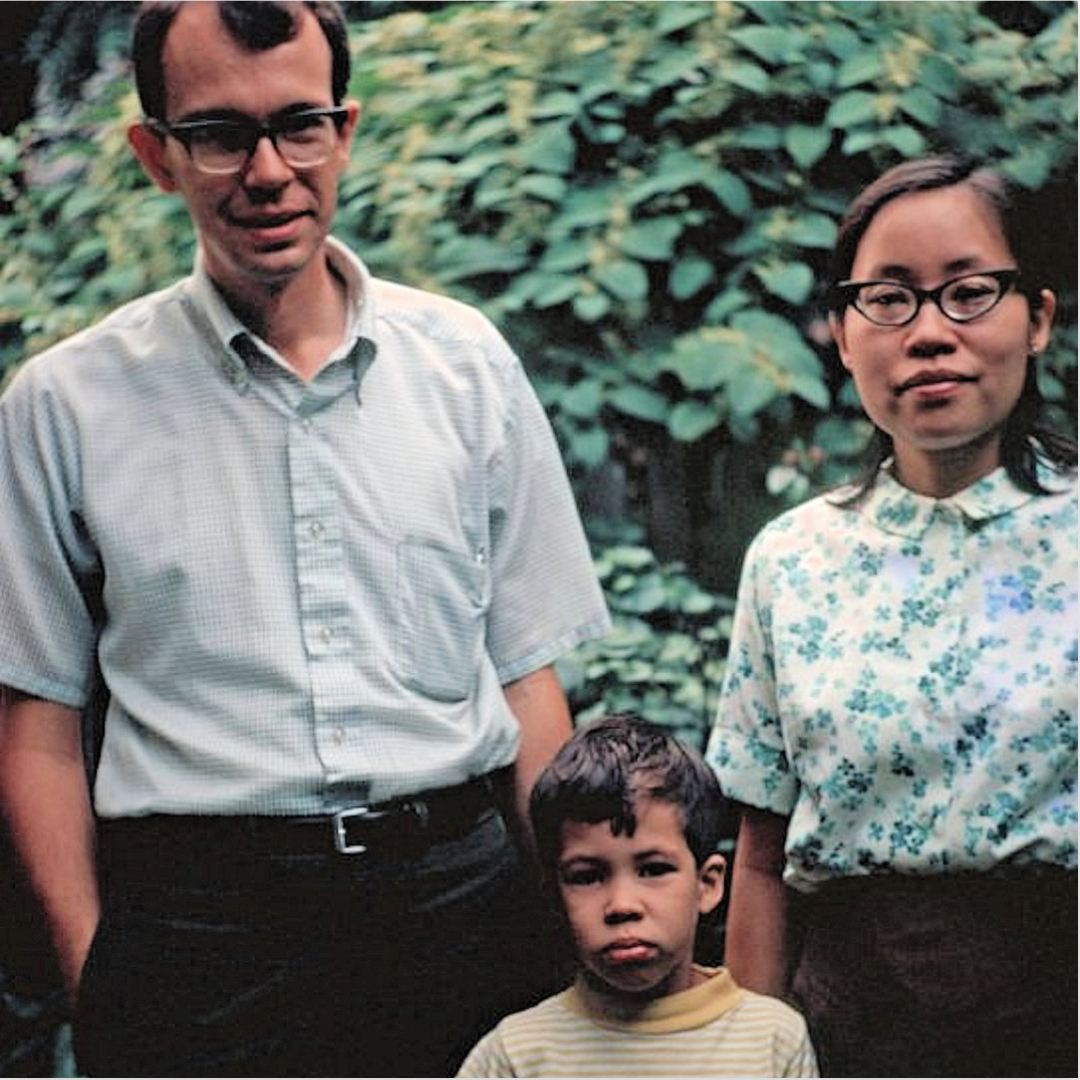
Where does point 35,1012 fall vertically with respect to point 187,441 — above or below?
below

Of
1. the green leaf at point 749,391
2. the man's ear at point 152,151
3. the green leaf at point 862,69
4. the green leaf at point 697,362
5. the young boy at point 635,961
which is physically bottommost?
the young boy at point 635,961

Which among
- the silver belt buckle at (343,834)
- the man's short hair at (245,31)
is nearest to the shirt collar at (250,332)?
the man's short hair at (245,31)

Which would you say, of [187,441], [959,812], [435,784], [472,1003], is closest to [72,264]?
[187,441]

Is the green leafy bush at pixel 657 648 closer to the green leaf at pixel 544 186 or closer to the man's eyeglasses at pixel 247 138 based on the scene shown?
the green leaf at pixel 544 186

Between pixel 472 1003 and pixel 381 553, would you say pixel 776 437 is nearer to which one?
pixel 381 553

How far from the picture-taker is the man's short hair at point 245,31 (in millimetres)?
2438

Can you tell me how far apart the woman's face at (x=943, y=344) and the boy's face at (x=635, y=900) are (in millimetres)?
551

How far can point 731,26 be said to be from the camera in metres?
3.09

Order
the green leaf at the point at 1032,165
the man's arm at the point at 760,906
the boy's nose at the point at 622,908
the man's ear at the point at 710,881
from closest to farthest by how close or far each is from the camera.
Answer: the boy's nose at the point at 622,908 < the man's ear at the point at 710,881 < the man's arm at the point at 760,906 < the green leaf at the point at 1032,165

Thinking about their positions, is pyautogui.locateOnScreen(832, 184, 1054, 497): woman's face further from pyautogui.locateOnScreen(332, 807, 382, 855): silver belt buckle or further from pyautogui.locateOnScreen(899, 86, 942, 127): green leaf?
pyautogui.locateOnScreen(332, 807, 382, 855): silver belt buckle

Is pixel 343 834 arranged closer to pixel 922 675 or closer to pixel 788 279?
pixel 922 675

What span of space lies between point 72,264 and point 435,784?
1044 mm

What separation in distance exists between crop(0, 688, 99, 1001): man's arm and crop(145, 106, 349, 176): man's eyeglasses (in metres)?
0.71

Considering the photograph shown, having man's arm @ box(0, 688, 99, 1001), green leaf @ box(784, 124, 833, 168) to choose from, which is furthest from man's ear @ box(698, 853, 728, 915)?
green leaf @ box(784, 124, 833, 168)
